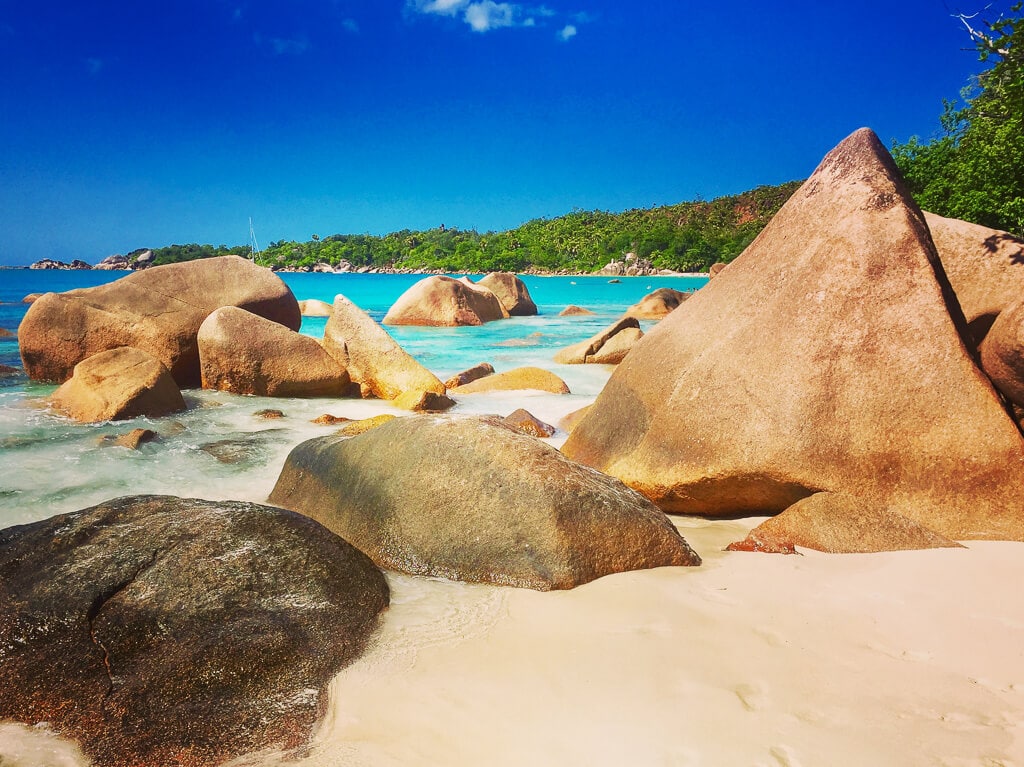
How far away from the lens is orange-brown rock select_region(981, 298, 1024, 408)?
12.5ft

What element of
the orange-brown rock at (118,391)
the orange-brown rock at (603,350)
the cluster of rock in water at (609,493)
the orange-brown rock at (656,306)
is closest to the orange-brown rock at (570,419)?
the cluster of rock in water at (609,493)

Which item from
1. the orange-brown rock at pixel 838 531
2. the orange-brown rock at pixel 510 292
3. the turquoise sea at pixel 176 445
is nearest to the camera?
the orange-brown rock at pixel 838 531

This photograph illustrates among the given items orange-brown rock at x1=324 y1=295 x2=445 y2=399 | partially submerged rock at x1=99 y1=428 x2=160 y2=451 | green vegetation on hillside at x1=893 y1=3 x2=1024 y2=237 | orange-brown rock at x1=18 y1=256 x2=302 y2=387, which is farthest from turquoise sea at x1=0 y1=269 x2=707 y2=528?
green vegetation on hillside at x1=893 y1=3 x2=1024 y2=237

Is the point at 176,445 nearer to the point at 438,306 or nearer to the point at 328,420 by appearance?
the point at 328,420

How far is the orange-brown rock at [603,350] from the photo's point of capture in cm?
1346

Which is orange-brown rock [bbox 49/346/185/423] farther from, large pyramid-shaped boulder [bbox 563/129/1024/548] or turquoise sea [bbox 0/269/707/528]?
large pyramid-shaped boulder [bbox 563/129/1024/548]

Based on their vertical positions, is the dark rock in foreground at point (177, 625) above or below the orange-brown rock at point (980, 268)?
below

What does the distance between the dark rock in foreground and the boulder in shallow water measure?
46 cm

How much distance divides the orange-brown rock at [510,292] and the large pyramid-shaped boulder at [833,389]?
2281cm

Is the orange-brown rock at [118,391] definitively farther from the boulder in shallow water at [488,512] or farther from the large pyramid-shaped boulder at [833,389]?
the large pyramid-shaped boulder at [833,389]

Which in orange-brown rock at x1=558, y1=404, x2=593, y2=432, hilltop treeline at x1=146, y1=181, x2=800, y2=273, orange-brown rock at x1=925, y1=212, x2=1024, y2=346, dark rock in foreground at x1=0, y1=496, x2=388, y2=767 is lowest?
orange-brown rock at x1=558, y1=404, x2=593, y2=432

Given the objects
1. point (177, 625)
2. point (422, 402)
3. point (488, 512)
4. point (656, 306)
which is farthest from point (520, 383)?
point (656, 306)

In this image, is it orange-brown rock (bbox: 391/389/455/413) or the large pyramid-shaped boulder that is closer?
the large pyramid-shaped boulder

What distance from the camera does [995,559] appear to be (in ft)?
10.9
